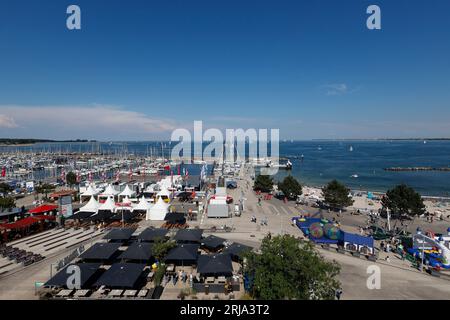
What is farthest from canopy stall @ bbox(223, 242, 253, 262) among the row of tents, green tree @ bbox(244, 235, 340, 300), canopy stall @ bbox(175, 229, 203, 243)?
the row of tents

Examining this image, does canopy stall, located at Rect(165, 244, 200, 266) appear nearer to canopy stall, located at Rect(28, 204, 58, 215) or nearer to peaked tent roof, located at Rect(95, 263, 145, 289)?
peaked tent roof, located at Rect(95, 263, 145, 289)

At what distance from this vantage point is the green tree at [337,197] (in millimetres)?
38625

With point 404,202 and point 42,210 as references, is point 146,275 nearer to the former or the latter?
point 42,210

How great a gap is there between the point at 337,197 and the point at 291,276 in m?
29.2

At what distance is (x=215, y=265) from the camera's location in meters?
18.7

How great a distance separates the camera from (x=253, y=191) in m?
55.5

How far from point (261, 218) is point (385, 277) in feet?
56.1

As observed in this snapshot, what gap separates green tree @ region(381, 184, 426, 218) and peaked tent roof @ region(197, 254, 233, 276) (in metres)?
27.5

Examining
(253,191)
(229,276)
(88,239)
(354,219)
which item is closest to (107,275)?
(229,276)

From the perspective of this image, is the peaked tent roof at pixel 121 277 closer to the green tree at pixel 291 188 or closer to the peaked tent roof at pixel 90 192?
the peaked tent roof at pixel 90 192

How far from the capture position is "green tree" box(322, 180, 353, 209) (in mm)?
38625

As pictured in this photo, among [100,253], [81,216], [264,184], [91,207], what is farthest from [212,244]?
[264,184]

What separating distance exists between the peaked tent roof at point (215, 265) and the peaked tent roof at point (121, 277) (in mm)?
4322

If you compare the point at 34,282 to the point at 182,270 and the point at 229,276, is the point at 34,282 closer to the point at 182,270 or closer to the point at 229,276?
the point at 182,270
